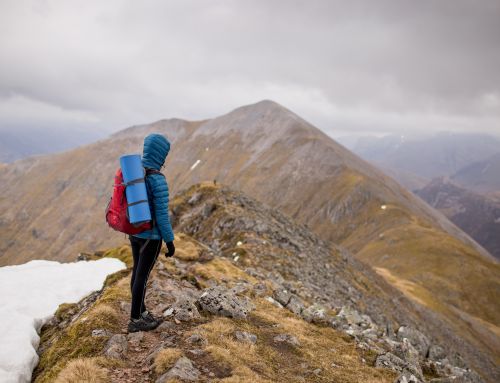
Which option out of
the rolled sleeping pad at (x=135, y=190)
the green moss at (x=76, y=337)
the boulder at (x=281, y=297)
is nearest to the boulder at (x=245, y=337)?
the green moss at (x=76, y=337)

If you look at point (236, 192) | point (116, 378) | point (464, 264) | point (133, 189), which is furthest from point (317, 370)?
point (464, 264)

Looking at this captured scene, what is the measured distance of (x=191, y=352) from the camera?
32.8ft

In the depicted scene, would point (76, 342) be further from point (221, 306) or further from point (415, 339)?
point (415, 339)

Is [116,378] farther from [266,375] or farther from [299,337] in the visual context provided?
[299,337]

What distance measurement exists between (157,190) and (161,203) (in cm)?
38

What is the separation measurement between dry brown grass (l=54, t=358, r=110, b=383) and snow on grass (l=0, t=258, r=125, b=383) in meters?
2.02

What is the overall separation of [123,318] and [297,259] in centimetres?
3121

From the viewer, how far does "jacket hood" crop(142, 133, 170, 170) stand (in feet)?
34.2

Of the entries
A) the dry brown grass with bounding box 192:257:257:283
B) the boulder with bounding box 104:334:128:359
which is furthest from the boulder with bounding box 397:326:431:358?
the boulder with bounding box 104:334:128:359

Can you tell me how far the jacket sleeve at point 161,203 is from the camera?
33.4 feet

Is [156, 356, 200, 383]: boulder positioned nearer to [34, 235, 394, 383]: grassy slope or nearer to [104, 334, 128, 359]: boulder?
[34, 235, 394, 383]: grassy slope

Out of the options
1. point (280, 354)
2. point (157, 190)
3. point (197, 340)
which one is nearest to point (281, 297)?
point (280, 354)

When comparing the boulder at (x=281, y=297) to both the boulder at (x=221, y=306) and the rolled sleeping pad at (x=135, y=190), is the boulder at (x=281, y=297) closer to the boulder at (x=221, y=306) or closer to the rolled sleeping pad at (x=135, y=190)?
the boulder at (x=221, y=306)

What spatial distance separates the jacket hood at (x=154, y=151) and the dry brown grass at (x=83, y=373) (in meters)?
5.24
